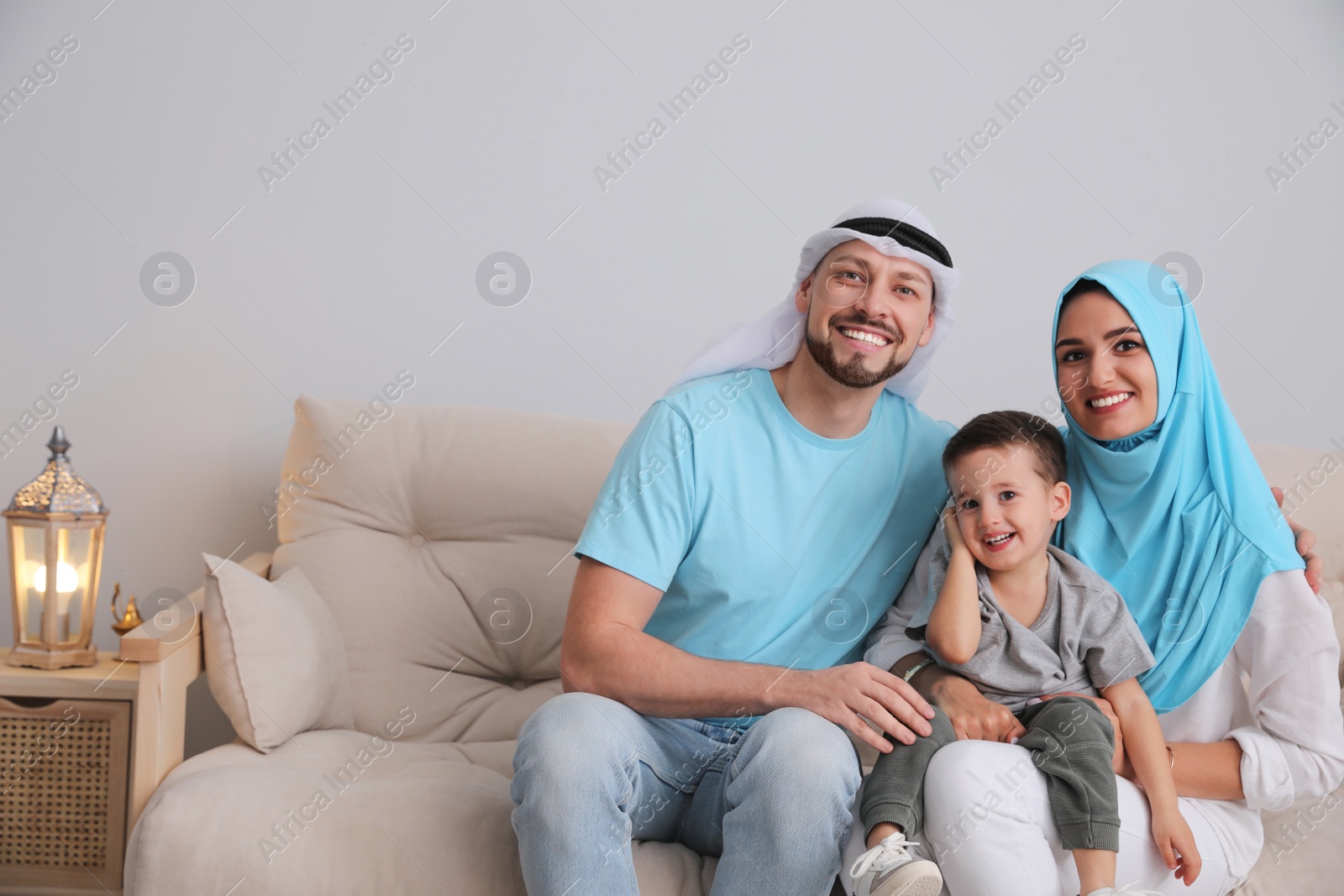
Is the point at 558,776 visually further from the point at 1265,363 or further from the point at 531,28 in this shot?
the point at 1265,363

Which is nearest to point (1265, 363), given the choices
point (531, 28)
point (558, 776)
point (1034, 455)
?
point (1034, 455)

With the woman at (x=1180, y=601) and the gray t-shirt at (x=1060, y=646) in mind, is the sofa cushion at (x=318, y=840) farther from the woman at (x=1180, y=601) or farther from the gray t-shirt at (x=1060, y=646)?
the gray t-shirt at (x=1060, y=646)

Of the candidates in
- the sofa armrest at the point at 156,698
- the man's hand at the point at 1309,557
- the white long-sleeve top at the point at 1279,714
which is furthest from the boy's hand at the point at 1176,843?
the sofa armrest at the point at 156,698

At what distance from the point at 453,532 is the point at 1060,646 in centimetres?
133

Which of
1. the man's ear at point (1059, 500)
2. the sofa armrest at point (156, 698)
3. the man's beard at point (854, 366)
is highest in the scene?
the man's beard at point (854, 366)

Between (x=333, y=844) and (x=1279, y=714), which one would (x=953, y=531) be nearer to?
(x=1279, y=714)

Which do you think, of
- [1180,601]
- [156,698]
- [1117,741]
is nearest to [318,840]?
[156,698]

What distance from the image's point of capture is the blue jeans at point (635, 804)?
4.40 feet

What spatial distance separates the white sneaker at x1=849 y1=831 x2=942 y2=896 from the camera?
1.26 metres

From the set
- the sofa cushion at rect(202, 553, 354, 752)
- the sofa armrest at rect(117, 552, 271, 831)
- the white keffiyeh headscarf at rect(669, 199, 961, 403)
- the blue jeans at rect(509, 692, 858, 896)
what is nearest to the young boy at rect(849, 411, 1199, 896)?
the blue jeans at rect(509, 692, 858, 896)

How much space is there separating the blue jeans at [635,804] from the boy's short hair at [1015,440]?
538 mm

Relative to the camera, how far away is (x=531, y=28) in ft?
8.46

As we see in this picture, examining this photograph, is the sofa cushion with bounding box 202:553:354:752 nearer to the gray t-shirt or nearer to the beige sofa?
the beige sofa

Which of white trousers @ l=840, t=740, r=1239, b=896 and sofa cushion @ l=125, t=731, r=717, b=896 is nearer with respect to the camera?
white trousers @ l=840, t=740, r=1239, b=896
